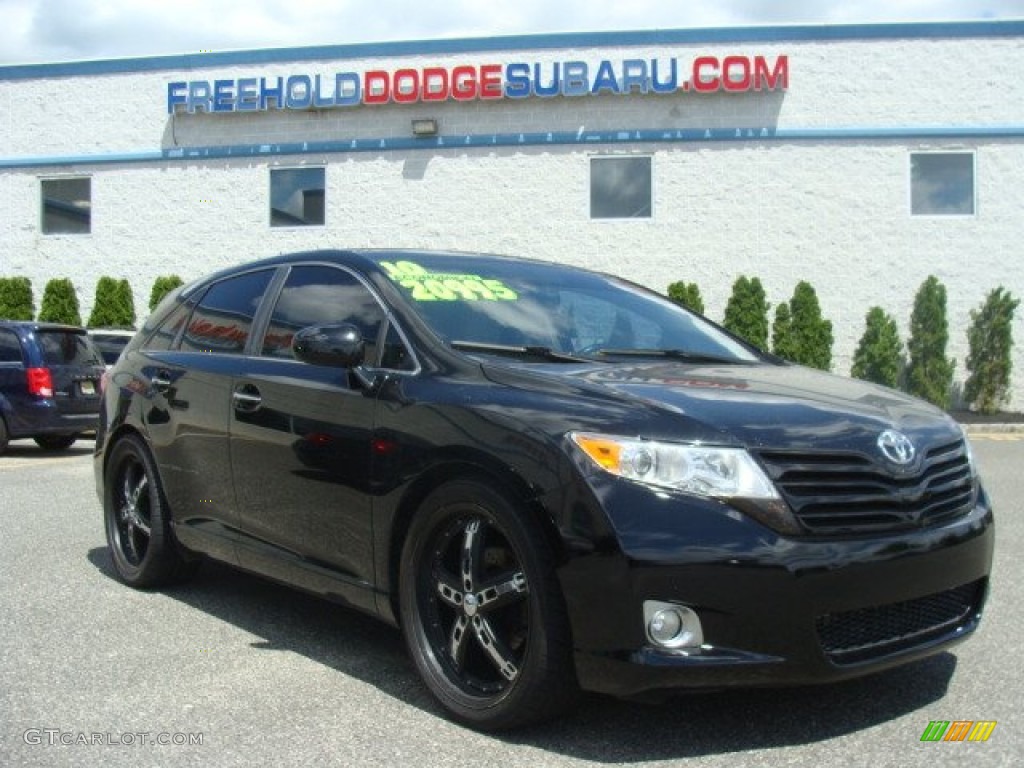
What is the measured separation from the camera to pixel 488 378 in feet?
12.2

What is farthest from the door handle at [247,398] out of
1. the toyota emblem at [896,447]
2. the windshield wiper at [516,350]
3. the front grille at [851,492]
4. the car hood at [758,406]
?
the toyota emblem at [896,447]

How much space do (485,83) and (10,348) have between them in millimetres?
9635

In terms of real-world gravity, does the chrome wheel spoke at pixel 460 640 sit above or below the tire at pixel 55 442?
below

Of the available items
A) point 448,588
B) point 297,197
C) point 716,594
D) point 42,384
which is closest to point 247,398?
point 448,588

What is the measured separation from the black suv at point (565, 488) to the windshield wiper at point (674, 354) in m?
0.02

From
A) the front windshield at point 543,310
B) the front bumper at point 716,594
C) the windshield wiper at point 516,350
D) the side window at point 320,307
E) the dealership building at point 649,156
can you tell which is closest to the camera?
the front bumper at point 716,594

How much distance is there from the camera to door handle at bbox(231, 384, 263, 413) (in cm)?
462

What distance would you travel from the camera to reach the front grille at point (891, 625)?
10.7ft

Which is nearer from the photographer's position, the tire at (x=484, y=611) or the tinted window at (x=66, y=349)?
the tire at (x=484, y=611)

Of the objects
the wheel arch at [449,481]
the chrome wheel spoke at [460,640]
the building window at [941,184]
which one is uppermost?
the building window at [941,184]

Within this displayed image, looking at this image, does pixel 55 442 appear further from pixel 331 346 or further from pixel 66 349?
pixel 331 346

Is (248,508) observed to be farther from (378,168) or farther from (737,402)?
(378,168)

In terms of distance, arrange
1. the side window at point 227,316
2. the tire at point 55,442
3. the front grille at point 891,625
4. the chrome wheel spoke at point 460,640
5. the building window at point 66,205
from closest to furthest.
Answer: the front grille at point 891,625 < the chrome wheel spoke at point 460,640 < the side window at point 227,316 < the tire at point 55,442 < the building window at point 66,205

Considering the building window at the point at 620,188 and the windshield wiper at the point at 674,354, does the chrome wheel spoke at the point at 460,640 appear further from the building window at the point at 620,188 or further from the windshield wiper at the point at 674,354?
the building window at the point at 620,188
